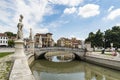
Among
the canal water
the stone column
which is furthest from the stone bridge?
the stone column

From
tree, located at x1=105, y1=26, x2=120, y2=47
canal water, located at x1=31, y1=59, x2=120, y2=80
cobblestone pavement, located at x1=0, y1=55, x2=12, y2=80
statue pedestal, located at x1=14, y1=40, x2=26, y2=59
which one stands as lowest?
canal water, located at x1=31, y1=59, x2=120, y2=80

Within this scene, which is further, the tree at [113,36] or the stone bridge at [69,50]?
the tree at [113,36]

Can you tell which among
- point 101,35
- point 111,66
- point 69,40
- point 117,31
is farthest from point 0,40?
point 111,66

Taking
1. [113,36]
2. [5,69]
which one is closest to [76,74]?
[5,69]

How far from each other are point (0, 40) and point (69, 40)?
218ft

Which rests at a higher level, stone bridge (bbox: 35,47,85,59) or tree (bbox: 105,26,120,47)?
tree (bbox: 105,26,120,47)

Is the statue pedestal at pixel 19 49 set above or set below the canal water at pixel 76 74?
above

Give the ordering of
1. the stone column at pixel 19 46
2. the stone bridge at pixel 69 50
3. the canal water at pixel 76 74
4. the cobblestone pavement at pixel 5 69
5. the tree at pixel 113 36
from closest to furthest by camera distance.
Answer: the cobblestone pavement at pixel 5 69 < the stone column at pixel 19 46 < the canal water at pixel 76 74 < the stone bridge at pixel 69 50 < the tree at pixel 113 36

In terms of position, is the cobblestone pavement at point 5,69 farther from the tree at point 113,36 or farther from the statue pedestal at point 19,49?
the tree at point 113,36

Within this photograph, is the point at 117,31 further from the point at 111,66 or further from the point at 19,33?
the point at 19,33

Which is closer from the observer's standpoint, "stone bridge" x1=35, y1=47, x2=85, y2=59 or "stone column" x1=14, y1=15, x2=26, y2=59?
"stone column" x1=14, y1=15, x2=26, y2=59

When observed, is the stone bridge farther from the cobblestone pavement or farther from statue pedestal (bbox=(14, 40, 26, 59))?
the cobblestone pavement

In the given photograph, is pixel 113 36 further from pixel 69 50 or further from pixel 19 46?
pixel 19 46

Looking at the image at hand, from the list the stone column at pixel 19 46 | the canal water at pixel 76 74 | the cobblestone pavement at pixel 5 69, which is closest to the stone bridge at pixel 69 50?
the canal water at pixel 76 74
